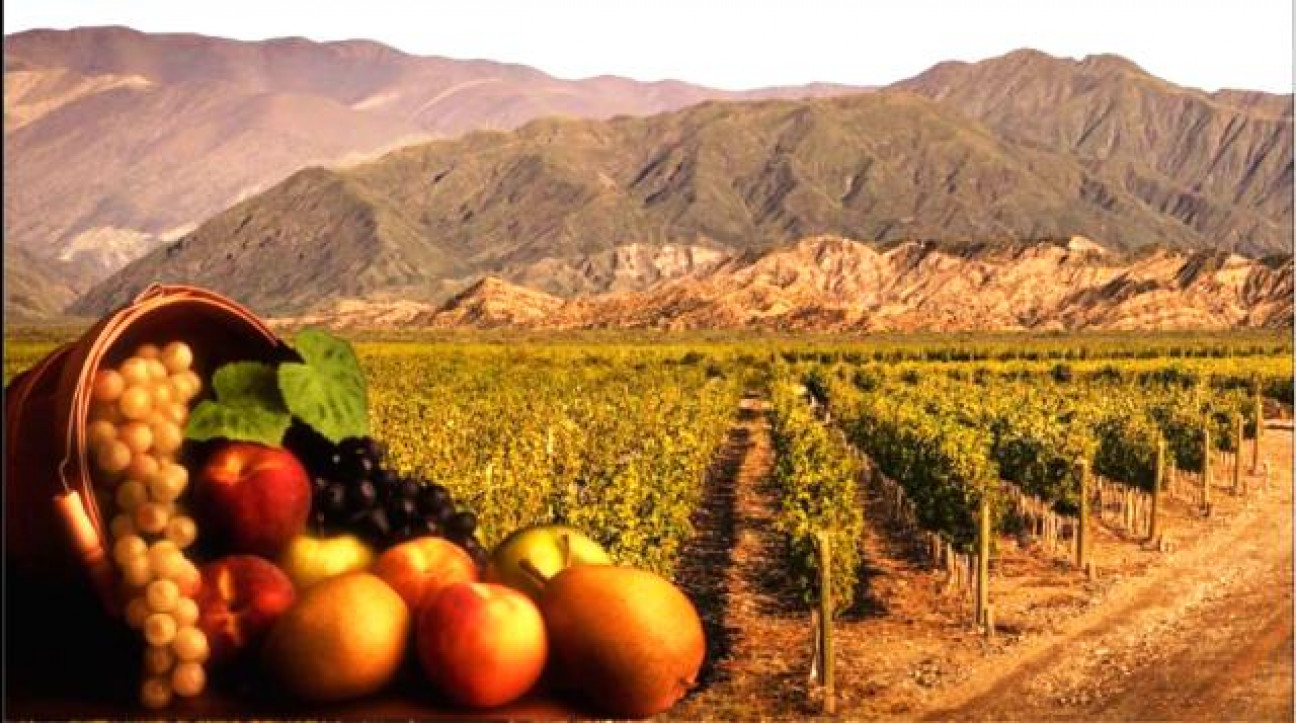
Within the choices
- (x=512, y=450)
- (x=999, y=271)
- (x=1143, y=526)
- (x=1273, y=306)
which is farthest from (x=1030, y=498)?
(x=999, y=271)

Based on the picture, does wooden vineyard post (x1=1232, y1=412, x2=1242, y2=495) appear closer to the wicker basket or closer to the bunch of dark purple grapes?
the bunch of dark purple grapes

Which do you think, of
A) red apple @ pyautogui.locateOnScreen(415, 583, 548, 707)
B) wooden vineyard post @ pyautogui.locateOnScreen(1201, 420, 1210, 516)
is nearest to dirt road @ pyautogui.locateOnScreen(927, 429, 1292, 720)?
wooden vineyard post @ pyautogui.locateOnScreen(1201, 420, 1210, 516)

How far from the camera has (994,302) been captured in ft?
604

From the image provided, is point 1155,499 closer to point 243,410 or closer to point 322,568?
point 322,568

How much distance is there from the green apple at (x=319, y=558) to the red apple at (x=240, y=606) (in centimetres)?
14

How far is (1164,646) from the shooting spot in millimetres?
21047

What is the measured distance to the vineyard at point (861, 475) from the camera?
68.5 feet

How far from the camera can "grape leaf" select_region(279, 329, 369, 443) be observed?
348cm

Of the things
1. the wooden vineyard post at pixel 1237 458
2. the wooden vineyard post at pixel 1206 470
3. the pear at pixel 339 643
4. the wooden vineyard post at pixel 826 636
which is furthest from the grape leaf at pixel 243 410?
the wooden vineyard post at pixel 1237 458

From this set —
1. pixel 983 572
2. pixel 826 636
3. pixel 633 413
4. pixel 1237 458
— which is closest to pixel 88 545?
pixel 826 636

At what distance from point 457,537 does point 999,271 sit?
195 metres

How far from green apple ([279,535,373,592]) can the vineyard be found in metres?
13.5

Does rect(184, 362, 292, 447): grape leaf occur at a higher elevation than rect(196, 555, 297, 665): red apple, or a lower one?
higher

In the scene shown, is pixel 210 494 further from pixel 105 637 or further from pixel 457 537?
pixel 457 537
